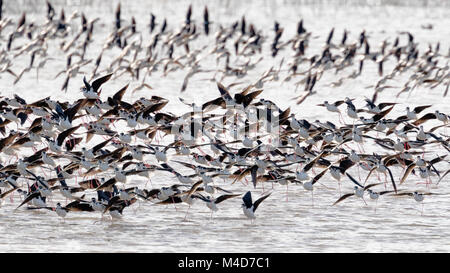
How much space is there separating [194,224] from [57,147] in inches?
63.8

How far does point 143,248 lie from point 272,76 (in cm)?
1075

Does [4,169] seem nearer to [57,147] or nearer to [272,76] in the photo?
[57,147]

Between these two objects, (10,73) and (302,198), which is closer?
(302,198)

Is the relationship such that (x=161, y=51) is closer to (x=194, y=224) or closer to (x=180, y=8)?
(x=180, y=8)

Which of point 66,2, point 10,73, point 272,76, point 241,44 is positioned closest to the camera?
point 272,76

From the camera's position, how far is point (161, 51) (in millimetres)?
27859

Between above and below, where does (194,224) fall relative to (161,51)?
below

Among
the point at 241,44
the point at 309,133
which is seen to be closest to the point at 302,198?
the point at 309,133
